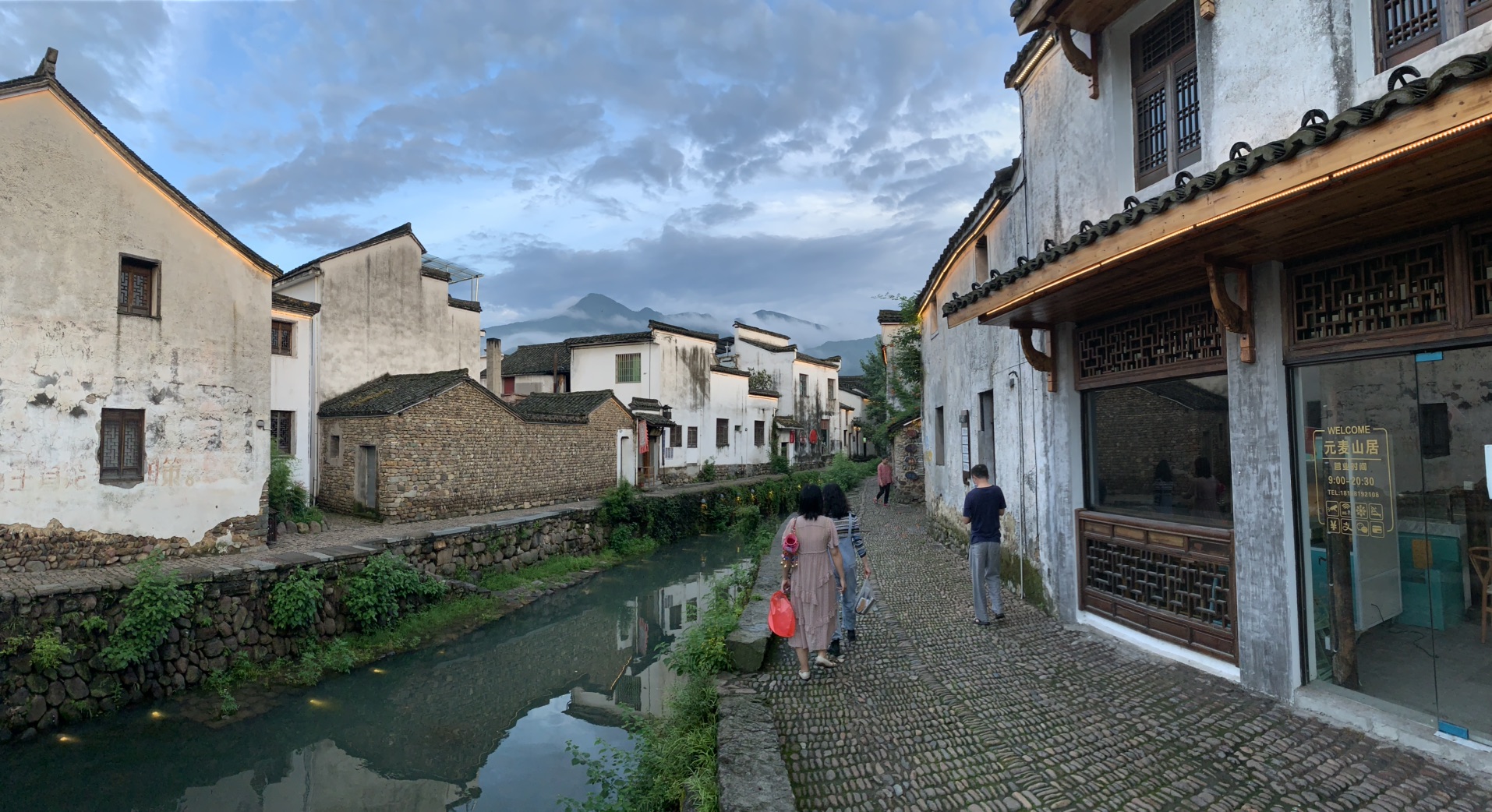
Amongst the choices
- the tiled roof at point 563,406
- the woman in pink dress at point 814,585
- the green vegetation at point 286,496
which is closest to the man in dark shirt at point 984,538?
the woman in pink dress at point 814,585

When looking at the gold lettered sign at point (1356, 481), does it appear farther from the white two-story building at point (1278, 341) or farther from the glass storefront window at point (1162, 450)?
the glass storefront window at point (1162, 450)

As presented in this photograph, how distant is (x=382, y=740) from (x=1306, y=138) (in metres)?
9.19

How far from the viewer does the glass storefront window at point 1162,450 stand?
557 centimetres

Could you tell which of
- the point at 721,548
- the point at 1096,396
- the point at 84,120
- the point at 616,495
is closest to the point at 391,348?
the point at 616,495

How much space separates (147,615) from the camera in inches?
333

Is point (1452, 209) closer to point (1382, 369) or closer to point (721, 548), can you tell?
point (1382, 369)

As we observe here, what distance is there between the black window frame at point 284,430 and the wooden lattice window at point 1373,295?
695 inches

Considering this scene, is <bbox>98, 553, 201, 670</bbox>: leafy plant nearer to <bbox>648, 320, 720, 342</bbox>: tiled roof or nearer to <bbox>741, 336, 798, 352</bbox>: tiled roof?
<bbox>648, 320, 720, 342</bbox>: tiled roof

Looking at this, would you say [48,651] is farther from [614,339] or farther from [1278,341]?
[614,339]

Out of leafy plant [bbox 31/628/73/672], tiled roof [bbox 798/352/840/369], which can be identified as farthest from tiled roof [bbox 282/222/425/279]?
tiled roof [bbox 798/352/840/369]

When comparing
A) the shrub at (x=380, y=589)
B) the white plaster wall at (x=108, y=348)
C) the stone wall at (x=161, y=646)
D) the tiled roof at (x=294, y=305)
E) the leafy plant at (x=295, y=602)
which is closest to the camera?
the stone wall at (x=161, y=646)

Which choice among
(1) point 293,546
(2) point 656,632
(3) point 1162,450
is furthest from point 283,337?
(3) point 1162,450

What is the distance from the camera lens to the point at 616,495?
18797 mm

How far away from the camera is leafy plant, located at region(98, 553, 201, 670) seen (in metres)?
8.25
